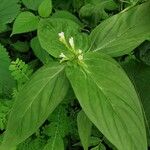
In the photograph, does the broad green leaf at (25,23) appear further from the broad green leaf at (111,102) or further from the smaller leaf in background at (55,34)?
the broad green leaf at (111,102)

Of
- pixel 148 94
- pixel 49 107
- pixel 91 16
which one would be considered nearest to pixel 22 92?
pixel 49 107

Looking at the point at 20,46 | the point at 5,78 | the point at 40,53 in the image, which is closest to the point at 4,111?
the point at 5,78

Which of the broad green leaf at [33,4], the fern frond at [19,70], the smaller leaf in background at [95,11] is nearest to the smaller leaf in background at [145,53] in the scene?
the smaller leaf in background at [95,11]

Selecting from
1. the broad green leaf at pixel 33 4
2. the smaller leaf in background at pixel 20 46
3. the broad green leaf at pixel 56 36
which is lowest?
the smaller leaf in background at pixel 20 46

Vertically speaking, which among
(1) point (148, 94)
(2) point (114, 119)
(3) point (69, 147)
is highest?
(2) point (114, 119)

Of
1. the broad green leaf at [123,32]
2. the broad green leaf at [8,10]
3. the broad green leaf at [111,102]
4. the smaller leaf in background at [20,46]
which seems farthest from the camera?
the smaller leaf in background at [20,46]

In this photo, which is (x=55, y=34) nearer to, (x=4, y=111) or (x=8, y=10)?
(x=4, y=111)

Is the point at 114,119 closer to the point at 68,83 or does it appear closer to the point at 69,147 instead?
the point at 68,83
